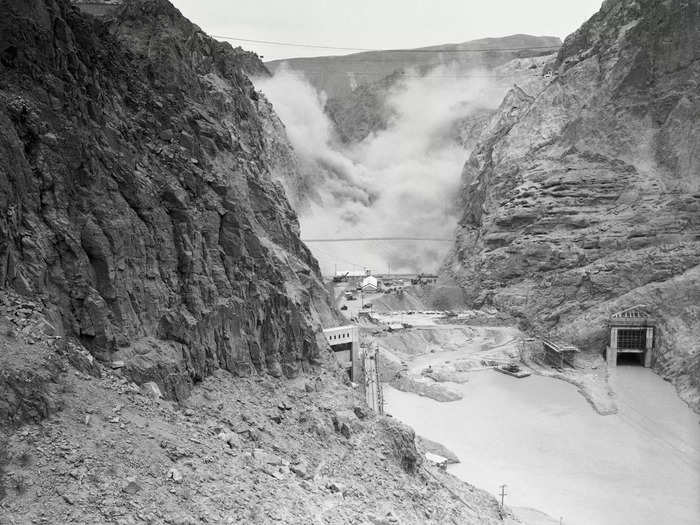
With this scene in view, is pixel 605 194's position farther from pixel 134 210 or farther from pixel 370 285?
pixel 134 210

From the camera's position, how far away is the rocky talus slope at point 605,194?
58250 millimetres

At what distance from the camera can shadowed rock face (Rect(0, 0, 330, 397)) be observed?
52.4 ft

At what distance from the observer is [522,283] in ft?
226

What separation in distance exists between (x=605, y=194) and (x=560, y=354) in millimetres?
22712

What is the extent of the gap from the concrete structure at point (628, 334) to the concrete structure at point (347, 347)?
27127 millimetres

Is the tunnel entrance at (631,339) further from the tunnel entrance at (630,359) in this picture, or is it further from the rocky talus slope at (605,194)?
the rocky talus slope at (605,194)

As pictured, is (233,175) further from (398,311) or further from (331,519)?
(398,311)

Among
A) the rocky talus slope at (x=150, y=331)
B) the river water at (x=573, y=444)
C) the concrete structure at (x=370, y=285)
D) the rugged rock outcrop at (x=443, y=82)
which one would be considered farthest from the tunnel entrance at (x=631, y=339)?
the rugged rock outcrop at (x=443, y=82)

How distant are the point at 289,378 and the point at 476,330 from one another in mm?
43168

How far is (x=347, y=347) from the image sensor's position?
133 feet

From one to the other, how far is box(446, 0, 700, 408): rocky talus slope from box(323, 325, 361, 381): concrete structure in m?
27.2

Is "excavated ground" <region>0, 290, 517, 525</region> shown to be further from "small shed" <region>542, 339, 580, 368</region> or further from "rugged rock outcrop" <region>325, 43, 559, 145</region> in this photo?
"rugged rock outcrop" <region>325, 43, 559, 145</region>

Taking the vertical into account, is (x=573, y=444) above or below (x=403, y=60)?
below

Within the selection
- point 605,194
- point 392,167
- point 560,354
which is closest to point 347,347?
point 560,354
